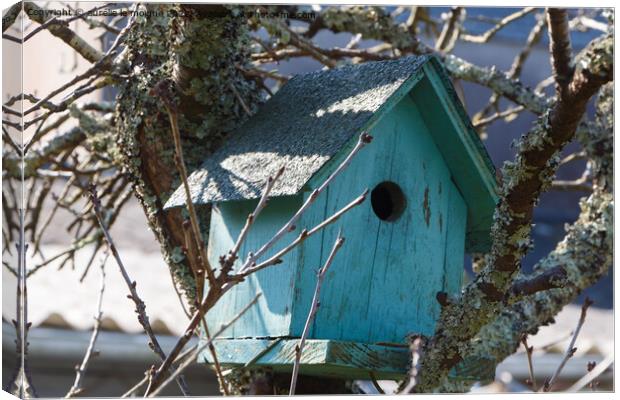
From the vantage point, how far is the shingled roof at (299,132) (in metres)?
1.63

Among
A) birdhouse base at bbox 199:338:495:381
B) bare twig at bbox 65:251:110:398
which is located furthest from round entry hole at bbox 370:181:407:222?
bare twig at bbox 65:251:110:398

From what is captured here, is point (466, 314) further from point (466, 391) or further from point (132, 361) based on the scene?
point (132, 361)

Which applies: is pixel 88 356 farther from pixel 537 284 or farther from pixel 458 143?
pixel 458 143

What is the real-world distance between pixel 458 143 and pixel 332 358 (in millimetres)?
474

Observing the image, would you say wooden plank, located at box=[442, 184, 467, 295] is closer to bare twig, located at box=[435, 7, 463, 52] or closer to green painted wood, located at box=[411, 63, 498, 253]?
green painted wood, located at box=[411, 63, 498, 253]

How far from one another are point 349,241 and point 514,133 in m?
2.79

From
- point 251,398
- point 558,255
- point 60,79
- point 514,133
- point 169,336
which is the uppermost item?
point 514,133

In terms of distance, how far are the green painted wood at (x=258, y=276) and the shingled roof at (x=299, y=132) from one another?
0.16 ft

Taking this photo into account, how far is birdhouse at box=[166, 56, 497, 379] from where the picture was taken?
1.61m

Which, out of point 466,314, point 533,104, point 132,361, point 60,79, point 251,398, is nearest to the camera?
point 466,314

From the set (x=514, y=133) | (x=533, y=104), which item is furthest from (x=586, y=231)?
(x=514, y=133)

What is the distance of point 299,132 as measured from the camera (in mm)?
1724

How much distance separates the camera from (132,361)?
3316 mm

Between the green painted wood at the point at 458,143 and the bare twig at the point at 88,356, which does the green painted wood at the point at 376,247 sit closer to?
the green painted wood at the point at 458,143
